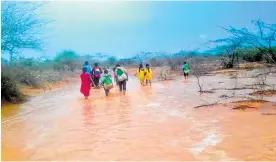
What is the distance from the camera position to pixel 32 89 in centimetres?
2570

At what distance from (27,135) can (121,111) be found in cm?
404

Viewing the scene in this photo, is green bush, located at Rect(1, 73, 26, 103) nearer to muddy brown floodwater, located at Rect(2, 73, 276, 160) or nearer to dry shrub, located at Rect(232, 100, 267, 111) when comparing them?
muddy brown floodwater, located at Rect(2, 73, 276, 160)

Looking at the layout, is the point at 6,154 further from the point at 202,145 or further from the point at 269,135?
the point at 269,135

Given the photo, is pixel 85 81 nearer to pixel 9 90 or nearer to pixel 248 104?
pixel 9 90

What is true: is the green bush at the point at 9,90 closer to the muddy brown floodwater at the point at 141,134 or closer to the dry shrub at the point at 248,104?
the muddy brown floodwater at the point at 141,134

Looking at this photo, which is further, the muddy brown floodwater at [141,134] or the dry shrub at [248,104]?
the dry shrub at [248,104]

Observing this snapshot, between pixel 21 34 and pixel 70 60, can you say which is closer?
pixel 21 34

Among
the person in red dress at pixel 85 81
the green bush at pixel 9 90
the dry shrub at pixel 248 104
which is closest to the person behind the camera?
the dry shrub at pixel 248 104

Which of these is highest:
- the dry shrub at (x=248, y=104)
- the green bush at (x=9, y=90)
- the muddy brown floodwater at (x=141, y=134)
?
the green bush at (x=9, y=90)

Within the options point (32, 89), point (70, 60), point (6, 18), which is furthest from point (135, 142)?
point (70, 60)

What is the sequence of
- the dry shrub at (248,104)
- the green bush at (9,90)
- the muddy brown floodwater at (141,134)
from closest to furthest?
1. the muddy brown floodwater at (141,134)
2. the dry shrub at (248,104)
3. the green bush at (9,90)

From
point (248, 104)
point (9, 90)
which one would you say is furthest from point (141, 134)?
point (9, 90)

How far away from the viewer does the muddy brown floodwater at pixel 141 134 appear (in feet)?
23.9

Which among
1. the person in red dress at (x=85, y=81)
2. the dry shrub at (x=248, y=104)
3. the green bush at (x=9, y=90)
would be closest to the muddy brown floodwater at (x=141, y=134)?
the dry shrub at (x=248, y=104)
